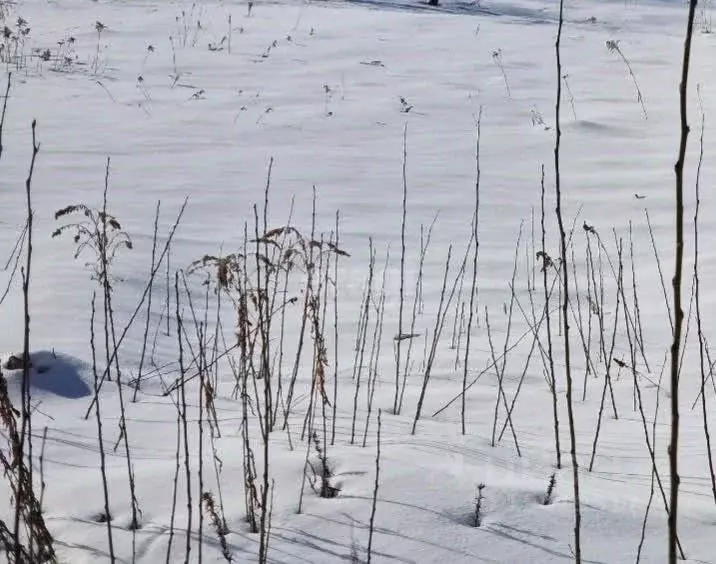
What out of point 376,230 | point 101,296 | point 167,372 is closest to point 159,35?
point 376,230

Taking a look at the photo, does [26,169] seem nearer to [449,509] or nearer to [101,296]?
[101,296]

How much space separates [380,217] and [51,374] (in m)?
2.62

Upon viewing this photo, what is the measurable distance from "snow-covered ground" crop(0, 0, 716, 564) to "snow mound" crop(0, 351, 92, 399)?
0.01 meters

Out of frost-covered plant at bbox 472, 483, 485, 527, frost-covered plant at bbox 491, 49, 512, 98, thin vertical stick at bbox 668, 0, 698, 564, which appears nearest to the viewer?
thin vertical stick at bbox 668, 0, 698, 564

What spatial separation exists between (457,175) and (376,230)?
1.13 metres

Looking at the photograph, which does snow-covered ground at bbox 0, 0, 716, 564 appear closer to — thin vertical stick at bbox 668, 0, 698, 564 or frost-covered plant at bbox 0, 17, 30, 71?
frost-covered plant at bbox 0, 17, 30, 71

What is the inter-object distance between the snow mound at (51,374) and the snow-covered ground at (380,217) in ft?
0.04

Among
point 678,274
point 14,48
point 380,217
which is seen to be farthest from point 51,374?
point 14,48

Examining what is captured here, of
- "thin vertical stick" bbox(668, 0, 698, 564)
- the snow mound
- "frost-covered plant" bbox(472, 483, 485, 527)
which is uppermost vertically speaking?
"thin vertical stick" bbox(668, 0, 698, 564)

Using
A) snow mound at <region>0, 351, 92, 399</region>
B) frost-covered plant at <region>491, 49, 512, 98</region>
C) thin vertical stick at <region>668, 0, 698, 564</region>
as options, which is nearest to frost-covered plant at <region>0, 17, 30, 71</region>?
frost-covered plant at <region>491, 49, 512, 98</region>

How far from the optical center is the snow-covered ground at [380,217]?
1.78 meters

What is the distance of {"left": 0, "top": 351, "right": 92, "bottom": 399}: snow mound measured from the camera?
255cm

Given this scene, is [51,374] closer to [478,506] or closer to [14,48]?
[478,506]

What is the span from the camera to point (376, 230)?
473cm
